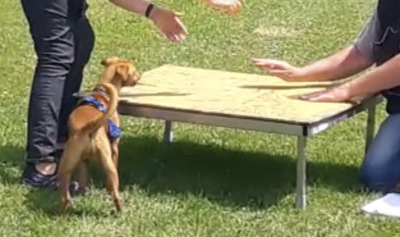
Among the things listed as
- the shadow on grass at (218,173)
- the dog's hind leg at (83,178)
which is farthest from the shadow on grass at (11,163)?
the shadow on grass at (218,173)

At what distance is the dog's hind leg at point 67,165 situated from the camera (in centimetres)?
525

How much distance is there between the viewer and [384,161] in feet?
19.8

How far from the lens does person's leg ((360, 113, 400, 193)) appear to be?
5957 millimetres

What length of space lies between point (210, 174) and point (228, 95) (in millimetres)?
431

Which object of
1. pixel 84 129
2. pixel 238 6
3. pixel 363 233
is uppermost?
pixel 238 6

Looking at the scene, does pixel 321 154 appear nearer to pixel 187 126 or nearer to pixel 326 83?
pixel 326 83

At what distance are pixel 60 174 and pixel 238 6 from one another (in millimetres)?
1416

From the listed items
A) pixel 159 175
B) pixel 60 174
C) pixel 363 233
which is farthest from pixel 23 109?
pixel 363 233

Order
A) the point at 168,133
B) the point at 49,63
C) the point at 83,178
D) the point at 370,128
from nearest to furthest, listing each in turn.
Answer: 1. the point at 83,178
2. the point at 49,63
3. the point at 370,128
4. the point at 168,133

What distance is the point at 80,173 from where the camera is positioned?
5.59 m

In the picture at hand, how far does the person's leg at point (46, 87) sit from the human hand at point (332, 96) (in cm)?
121

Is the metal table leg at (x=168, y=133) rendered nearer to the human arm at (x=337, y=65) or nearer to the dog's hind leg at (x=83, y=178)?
the human arm at (x=337, y=65)

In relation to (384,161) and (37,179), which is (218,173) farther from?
(37,179)

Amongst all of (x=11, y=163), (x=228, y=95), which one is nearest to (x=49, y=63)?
(x=11, y=163)
